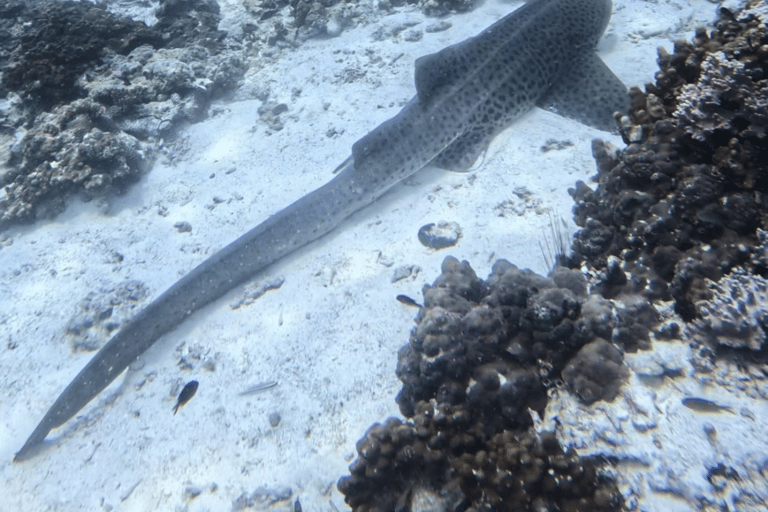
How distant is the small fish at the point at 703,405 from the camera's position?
89.3 inches

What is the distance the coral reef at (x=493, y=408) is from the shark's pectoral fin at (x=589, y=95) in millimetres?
2902

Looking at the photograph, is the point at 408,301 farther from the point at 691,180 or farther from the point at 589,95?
the point at 589,95

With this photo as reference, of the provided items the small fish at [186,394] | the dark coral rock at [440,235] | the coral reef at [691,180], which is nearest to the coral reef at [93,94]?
the small fish at [186,394]

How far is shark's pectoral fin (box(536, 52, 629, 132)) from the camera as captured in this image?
16.3ft

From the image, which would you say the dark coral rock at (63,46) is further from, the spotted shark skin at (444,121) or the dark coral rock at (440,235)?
the dark coral rock at (440,235)

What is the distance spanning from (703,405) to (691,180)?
4.73ft

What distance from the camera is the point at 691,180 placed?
9.04ft

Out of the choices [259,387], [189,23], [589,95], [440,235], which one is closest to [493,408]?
[440,235]

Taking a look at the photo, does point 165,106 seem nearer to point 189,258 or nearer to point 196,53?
point 196,53

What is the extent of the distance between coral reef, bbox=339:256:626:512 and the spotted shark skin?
8.16 feet

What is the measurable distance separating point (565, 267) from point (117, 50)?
930 centimetres

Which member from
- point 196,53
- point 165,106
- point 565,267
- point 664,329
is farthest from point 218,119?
point 664,329

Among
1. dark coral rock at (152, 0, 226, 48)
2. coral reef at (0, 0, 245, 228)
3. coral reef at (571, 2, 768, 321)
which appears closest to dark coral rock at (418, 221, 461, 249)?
coral reef at (571, 2, 768, 321)

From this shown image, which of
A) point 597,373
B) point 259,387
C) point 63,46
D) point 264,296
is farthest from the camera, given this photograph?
point 63,46
